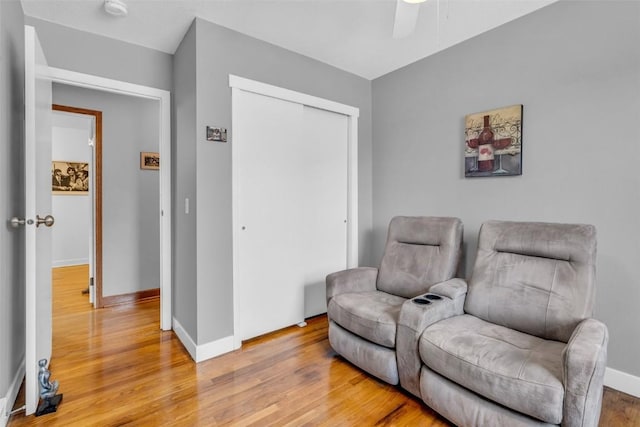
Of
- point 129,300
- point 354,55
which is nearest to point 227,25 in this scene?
point 354,55

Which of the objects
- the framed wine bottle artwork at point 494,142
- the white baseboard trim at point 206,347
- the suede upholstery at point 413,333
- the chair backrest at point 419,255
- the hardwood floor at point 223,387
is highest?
the framed wine bottle artwork at point 494,142

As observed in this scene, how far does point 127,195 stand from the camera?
11.7 ft

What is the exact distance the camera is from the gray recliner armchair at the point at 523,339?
1220mm

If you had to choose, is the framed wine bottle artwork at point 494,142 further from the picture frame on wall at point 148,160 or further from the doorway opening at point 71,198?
the doorway opening at point 71,198

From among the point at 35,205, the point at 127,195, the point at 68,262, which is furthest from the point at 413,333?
the point at 68,262

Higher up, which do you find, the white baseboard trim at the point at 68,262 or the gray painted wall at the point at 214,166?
the gray painted wall at the point at 214,166

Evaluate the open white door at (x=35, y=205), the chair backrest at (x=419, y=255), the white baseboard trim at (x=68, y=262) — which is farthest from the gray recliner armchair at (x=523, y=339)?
the white baseboard trim at (x=68, y=262)

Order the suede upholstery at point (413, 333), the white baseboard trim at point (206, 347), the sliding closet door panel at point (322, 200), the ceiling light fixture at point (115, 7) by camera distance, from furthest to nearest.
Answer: the sliding closet door panel at point (322, 200)
the white baseboard trim at point (206, 347)
the ceiling light fixture at point (115, 7)
the suede upholstery at point (413, 333)

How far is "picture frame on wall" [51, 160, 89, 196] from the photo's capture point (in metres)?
5.55

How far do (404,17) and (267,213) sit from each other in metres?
1.70

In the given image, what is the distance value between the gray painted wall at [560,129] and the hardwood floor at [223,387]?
0.81 meters

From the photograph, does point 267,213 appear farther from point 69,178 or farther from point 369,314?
point 69,178

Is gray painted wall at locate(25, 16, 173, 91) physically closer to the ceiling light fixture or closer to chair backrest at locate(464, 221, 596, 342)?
the ceiling light fixture

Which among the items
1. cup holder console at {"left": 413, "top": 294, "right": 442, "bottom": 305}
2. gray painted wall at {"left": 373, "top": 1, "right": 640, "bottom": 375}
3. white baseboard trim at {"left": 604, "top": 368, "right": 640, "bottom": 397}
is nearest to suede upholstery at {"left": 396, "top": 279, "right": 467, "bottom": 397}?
cup holder console at {"left": 413, "top": 294, "right": 442, "bottom": 305}
